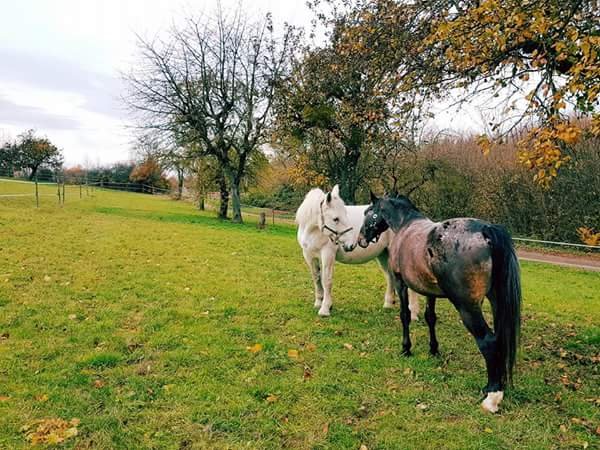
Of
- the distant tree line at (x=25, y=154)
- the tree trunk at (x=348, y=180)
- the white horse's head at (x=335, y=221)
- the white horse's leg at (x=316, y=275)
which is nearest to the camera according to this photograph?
the white horse's head at (x=335, y=221)

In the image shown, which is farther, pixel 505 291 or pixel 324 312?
pixel 324 312

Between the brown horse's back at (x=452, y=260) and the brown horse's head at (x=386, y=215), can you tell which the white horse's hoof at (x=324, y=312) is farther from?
the brown horse's back at (x=452, y=260)

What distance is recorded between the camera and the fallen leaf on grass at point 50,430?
2734 mm

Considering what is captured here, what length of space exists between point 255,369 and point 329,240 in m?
2.45

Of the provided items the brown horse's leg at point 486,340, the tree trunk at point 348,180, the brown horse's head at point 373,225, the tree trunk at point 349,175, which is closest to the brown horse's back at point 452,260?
the brown horse's leg at point 486,340

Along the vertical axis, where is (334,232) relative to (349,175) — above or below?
below

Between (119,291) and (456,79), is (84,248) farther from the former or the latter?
(456,79)

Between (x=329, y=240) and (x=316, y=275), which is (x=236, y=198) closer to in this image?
(x=316, y=275)

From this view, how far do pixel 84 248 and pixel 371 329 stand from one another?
796cm

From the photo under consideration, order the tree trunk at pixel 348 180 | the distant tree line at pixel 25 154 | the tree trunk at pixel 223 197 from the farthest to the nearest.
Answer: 1. the distant tree line at pixel 25 154
2. the tree trunk at pixel 223 197
3. the tree trunk at pixel 348 180

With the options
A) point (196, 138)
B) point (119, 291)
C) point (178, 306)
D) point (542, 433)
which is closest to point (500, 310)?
point (542, 433)

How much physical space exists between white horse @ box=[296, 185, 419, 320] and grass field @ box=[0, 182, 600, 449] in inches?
17.5

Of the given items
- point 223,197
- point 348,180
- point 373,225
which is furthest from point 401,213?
point 223,197

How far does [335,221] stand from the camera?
218 inches
